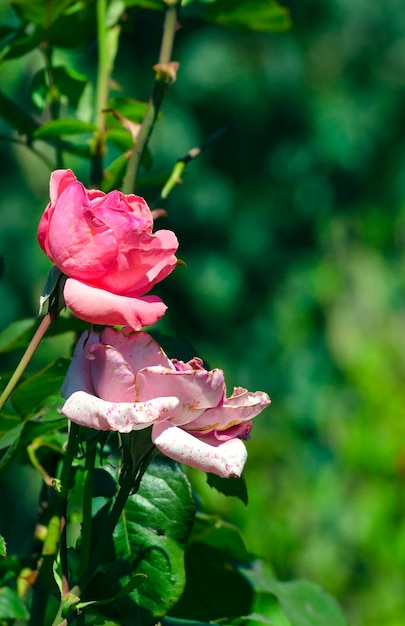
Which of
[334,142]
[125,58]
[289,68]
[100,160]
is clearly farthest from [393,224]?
[100,160]

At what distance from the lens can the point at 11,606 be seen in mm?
513

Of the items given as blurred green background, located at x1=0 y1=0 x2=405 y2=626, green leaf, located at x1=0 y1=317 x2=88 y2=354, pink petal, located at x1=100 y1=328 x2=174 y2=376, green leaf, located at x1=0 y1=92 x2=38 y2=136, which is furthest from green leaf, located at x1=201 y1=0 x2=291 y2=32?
blurred green background, located at x1=0 y1=0 x2=405 y2=626

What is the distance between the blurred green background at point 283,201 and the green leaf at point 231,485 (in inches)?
106

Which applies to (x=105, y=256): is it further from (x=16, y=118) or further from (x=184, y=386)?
(x=16, y=118)

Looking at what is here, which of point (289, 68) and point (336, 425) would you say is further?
point (289, 68)

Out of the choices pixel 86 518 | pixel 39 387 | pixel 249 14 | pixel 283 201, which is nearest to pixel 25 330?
pixel 39 387

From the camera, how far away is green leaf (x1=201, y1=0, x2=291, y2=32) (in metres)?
0.65

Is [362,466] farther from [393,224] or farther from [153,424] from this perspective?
[393,224]

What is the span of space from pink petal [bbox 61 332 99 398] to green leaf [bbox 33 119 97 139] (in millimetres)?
247

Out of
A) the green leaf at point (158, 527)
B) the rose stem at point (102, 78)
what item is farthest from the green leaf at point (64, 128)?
the green leaf at point (158, 527)

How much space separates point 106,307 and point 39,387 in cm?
17

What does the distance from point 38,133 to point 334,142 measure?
3.52 metres

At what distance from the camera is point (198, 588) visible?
563 millimetres

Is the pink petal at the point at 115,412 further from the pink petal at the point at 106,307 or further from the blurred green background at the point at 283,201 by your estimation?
the blurred green background at the point at 283,201
